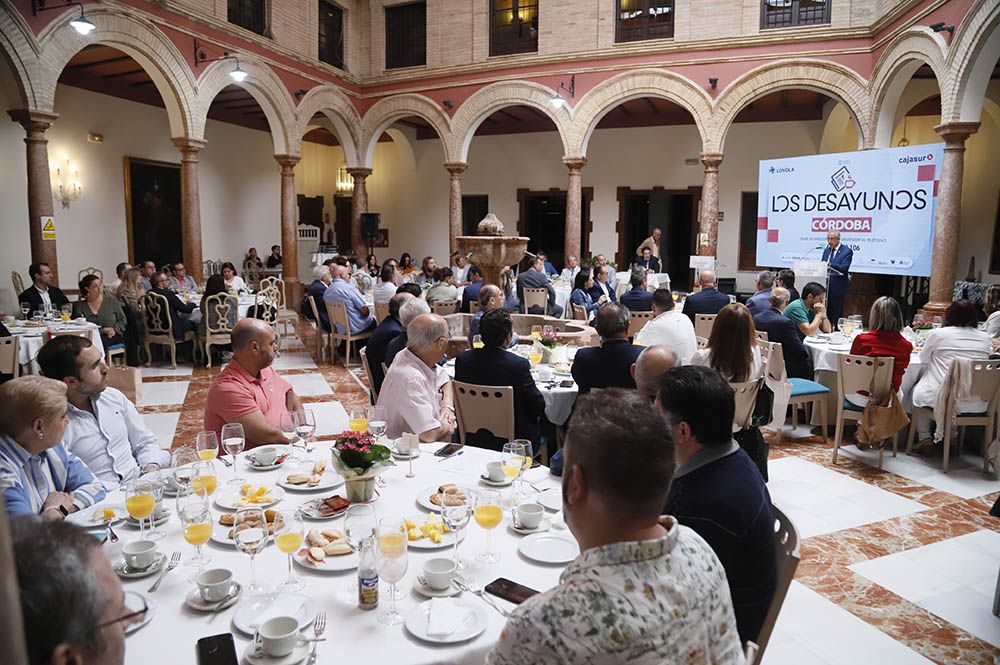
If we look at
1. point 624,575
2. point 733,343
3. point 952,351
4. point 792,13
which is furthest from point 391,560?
point 792,13

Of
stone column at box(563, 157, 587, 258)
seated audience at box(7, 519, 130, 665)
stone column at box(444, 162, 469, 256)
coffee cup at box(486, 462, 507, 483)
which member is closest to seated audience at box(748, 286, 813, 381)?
coffee cup at box(486, 462, 507, 483)

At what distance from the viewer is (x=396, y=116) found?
1480 centimetres

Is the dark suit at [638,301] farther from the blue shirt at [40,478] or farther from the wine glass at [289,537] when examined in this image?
the wine glass at [289,537]

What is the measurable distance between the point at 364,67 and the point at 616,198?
666 centimetres

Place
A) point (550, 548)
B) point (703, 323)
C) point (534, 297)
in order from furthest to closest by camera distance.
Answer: point (534, 297)
point (703, 323)
point (550, 548)

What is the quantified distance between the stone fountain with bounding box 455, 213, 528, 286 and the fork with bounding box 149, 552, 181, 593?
6516 mm

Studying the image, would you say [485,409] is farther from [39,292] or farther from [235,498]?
[39,292]

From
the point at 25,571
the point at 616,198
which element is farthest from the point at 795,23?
the point at 25,571

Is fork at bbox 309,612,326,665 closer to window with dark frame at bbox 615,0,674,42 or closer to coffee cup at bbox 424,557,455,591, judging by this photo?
coffee cup at bbox 424,557,455,591

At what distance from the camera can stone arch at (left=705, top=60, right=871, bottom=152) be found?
10.9 meters

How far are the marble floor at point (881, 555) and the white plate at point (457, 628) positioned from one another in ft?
5.57

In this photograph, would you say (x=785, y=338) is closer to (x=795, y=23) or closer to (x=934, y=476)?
(x=934, y=476)

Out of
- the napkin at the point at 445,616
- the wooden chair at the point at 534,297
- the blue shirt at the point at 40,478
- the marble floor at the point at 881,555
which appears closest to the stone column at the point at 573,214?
the wooden chair at the point at 534,297

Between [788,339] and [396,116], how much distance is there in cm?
1133
